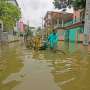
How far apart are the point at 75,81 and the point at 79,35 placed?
42.5 m

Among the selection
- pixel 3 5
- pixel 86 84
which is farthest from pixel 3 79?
pixel 3 5

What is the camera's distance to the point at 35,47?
2800cm

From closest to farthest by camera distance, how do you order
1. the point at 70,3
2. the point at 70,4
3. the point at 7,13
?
the point at 70,3
the point at 70,4
the point at 7,13

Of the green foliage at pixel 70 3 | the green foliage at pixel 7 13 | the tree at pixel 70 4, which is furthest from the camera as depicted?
the green foliage at pixel 7 13

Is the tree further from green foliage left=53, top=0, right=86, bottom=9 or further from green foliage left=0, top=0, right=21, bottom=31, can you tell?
green foliage left=0, top=0, right=21, bottom=31

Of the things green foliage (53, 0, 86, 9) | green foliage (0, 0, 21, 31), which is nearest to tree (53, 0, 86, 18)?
green foliage (53, 0, 86, 9)

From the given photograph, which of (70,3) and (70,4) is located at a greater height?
(70,3)

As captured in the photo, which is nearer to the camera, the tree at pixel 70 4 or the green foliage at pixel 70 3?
the green foliage at pixel 70 3

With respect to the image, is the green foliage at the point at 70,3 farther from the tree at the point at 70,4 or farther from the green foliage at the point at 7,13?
the green foliage at the point at 7,13

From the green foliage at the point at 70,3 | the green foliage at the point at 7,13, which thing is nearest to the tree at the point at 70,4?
the green foliage at the point at 70,3

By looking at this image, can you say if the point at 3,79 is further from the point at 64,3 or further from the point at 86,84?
the point at 64,3

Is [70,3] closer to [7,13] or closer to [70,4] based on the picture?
[70,4]

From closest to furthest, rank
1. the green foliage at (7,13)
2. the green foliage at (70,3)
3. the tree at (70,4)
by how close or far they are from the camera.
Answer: the green foliage at (70,3) < the tree at (70,4) < the green foliage at (7,13)

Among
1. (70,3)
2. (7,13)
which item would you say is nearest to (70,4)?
(70,3)
